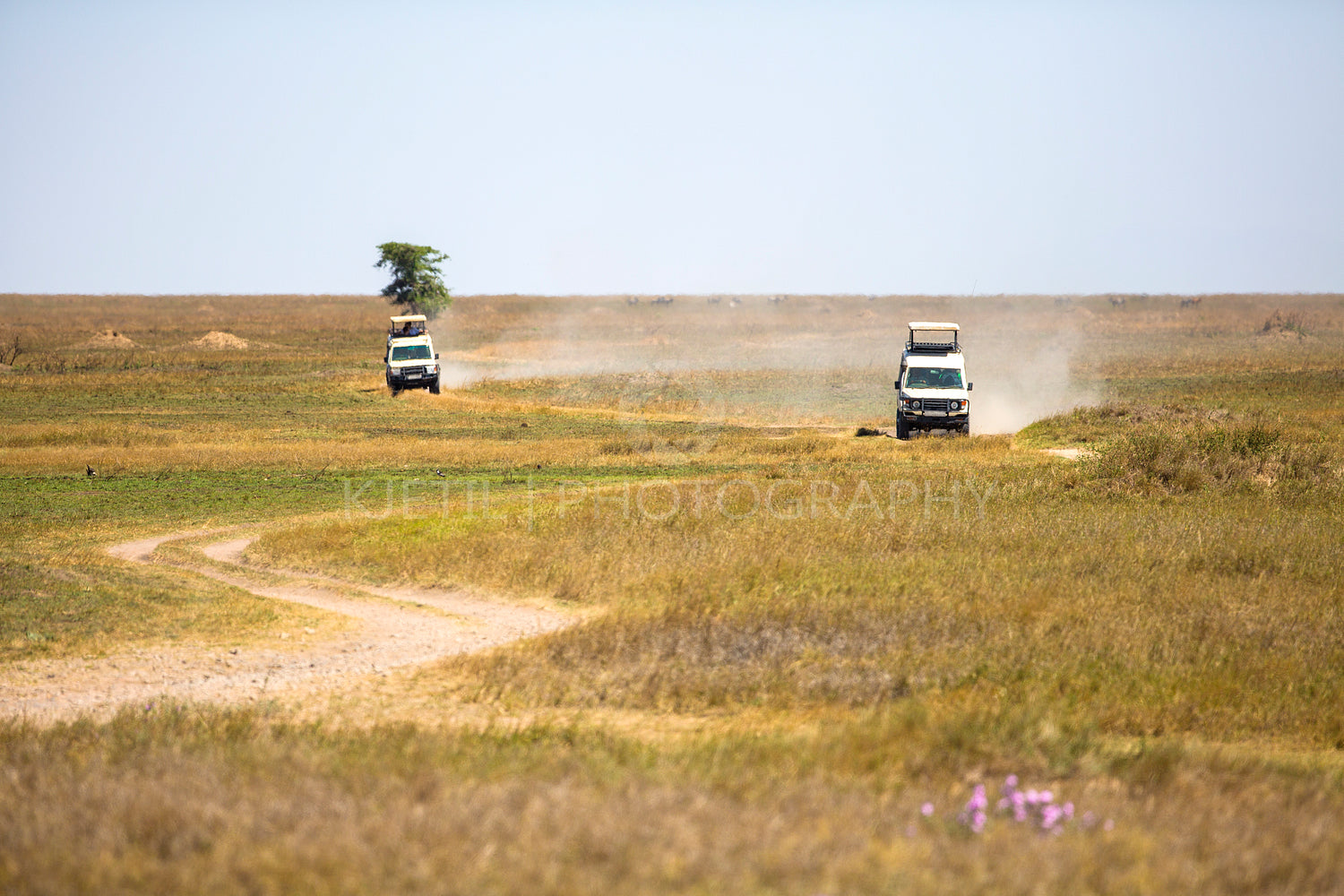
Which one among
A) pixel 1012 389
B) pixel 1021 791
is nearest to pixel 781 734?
pixel 1021 791

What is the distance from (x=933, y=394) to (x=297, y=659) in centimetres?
2446

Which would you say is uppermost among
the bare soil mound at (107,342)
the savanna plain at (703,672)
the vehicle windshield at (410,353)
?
the bare soil mound at (107,342)

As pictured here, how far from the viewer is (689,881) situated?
5051mm

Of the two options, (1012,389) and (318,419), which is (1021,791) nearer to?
(318,419)

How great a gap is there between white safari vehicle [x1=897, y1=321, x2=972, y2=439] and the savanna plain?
2.98 m

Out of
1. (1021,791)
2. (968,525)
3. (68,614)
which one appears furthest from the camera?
(968,525)

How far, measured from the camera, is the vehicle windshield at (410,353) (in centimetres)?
4709

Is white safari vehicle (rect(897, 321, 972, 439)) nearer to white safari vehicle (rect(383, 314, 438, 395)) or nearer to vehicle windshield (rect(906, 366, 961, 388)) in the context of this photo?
vehicle windshield (rect(906, 366, 961, 388))

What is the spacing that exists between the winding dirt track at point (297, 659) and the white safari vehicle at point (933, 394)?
21.2m

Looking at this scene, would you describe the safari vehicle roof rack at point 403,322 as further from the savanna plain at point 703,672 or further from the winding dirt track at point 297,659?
the winding dirt track at point 297,659

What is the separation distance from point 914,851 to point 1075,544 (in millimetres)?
9545

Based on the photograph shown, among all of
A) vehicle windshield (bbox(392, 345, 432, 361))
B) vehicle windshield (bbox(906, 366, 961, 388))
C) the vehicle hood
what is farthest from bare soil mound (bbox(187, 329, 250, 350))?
the vehicle hood

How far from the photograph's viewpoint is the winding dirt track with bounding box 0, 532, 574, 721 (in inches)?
367

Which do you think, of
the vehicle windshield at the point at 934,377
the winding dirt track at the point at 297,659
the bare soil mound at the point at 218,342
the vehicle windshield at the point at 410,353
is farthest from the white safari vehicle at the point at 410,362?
the bare soil mound at the point at 218,342
